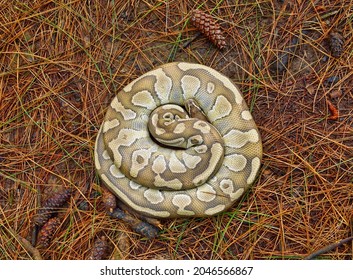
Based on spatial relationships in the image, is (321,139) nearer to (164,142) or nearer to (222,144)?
(222,144)

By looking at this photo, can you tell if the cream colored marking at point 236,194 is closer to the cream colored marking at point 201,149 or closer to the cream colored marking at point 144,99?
the cream colored marking at point 201,149

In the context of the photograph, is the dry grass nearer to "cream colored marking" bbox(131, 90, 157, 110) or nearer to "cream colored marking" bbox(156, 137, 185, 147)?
"cream colored marking" bbox(131, 90, 157, 110)

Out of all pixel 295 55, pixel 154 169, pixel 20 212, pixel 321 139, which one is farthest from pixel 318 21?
pixel 20 212

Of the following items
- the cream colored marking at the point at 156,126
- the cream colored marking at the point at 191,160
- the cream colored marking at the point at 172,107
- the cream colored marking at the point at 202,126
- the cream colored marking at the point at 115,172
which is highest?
the cream colored marking at the point at 202,126

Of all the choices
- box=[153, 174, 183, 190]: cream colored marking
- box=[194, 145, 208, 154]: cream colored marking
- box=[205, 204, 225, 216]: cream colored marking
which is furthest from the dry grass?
box=[194, 145, 208, 154]: cream colored marking

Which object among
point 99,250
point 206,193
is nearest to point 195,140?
point 206,193

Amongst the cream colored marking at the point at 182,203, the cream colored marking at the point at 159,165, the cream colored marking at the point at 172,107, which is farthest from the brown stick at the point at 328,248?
the cream colored marking at the point at 172,107

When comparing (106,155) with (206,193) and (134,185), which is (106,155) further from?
(206,193)

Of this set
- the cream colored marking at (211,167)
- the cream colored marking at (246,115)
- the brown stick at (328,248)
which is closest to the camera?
→ the brown stick at (328,248)
